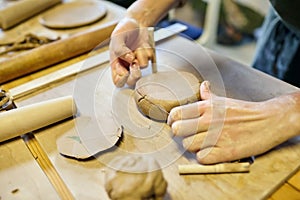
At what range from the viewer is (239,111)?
620mm

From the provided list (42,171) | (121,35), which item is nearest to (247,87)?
(121,35)

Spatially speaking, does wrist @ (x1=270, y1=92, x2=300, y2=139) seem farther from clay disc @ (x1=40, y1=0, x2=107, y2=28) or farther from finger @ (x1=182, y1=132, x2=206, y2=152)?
clay disc @ (x1=40, y1=0, x2=107, y2=28)

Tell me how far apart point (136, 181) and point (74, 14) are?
32.1 inches

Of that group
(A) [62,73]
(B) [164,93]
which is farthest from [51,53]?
A: (B) [164,93]

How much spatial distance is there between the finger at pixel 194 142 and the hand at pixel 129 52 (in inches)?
9.7

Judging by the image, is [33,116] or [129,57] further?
[129,57]

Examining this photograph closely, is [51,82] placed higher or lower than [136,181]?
lower

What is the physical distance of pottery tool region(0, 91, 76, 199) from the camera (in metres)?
0.63

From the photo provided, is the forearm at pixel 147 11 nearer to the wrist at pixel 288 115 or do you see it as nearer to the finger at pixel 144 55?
the finger at pixel 144 55

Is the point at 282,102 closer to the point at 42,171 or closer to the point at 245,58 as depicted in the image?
the point at 42,171

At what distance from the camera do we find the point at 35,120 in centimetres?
66

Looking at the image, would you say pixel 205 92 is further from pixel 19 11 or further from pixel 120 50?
pixel 19 11

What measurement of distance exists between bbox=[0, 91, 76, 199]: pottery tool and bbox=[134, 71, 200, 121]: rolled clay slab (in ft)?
0.50

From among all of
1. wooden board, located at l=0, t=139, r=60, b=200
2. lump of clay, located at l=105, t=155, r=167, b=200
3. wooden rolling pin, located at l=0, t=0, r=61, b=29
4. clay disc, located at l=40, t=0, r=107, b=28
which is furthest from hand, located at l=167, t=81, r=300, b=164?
wooden rolling pin, located at l=0, t=0, r=61, b=29
